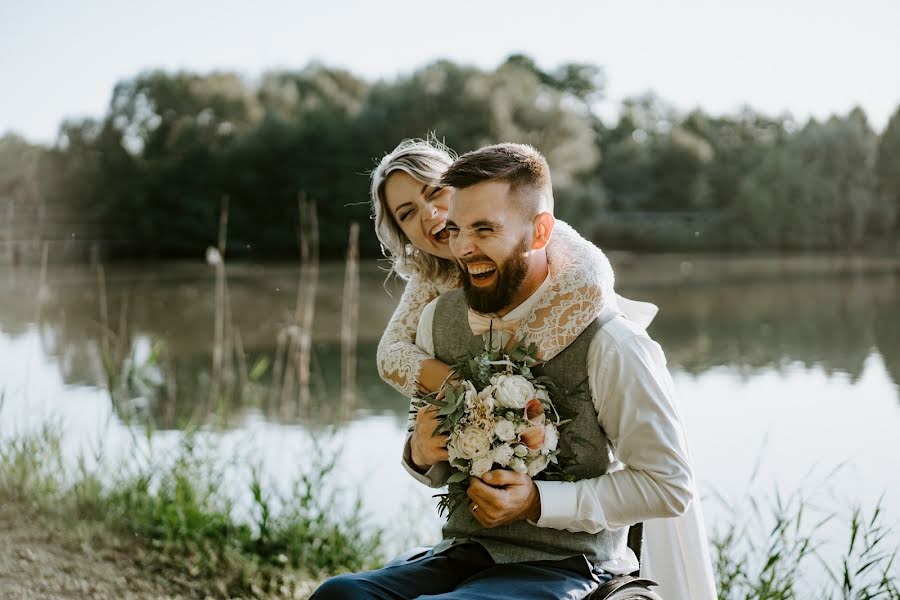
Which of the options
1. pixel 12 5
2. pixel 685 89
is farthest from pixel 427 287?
pixel 685 89

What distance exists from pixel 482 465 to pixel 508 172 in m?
0.62

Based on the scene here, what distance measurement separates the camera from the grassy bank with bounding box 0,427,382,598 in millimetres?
3941

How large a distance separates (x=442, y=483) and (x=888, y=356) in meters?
10.3

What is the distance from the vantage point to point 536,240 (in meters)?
2.08

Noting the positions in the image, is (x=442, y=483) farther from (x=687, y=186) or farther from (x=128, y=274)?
(x=687, y=186)

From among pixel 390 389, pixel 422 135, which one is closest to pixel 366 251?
pixel 422 135

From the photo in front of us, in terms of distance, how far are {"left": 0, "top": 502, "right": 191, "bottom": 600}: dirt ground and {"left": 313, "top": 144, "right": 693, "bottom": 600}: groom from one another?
1.97 meters

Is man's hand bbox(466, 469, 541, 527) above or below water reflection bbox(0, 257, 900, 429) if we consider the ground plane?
above

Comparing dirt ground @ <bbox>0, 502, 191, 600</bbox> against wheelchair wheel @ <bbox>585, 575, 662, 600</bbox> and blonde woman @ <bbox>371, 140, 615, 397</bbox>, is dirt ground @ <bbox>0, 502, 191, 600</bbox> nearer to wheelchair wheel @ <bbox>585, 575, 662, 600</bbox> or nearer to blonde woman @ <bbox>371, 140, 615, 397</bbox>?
blonde woman @ <bbox>371, 140, 615, 397</bbox>

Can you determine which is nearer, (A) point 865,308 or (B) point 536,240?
(B) point 536,240

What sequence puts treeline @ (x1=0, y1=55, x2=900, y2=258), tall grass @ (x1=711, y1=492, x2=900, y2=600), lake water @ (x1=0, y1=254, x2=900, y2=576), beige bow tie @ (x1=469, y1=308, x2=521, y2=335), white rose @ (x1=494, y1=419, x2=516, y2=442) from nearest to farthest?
white rose @ (x1=494, y1=419, x2=516, y2=442)
beige bow tie @ (x1=469, y1=308, x2=521, y2=335)
tall grass @ (x1=711, y1=492, x2=900, y2=600)
lake water @ (x1=0, y1=254, x2=900, y2=576)
treeline @ (x1=0, y1=55, x2=900, y2=258)

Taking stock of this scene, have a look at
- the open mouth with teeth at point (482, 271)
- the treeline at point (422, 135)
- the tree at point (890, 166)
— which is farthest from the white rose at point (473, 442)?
the treeline at point (422, 135)

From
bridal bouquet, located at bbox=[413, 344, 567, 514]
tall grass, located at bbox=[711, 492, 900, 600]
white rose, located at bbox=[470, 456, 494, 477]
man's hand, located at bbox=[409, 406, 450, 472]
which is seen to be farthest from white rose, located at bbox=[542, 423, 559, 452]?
tall grass, located at bbox=[711, 492, 900, 600]

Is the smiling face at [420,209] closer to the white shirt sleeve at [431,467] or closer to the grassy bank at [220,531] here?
the white shirt sleeve at [431,467]
